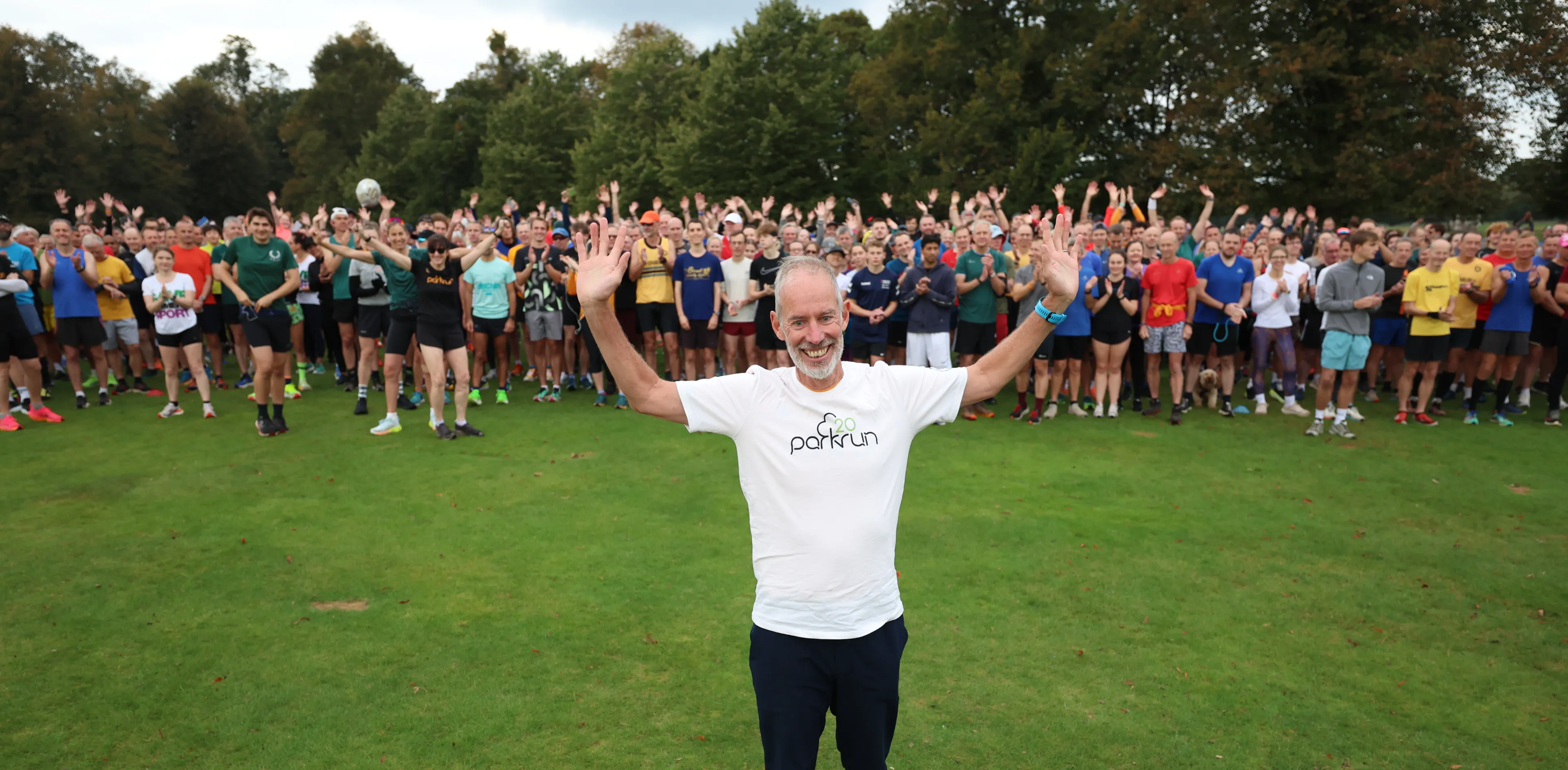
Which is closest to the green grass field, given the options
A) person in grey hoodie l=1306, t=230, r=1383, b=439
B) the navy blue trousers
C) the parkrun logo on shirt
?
person in grey hoodie l=1306, t=230, r=1383, b=439

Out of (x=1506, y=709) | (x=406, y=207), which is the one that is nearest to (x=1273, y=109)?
(x=1506, y=709)

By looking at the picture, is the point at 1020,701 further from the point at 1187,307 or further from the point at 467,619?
the point at 1187,307

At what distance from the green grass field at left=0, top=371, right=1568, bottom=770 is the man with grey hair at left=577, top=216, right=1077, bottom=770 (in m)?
1.44

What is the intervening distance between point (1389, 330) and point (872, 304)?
673cm

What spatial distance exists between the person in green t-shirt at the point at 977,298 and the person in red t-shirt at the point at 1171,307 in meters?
1.74

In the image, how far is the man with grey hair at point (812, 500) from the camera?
2629 millimetres

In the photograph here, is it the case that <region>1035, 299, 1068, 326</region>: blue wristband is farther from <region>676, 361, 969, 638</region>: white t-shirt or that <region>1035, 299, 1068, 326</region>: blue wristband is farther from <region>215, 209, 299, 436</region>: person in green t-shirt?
<region>215, 209, 299, 436</region>: person in green t-shirt

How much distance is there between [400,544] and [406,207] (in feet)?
165

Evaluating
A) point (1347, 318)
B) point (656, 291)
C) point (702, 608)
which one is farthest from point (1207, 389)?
point (702, 608)

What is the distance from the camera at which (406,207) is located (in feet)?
171

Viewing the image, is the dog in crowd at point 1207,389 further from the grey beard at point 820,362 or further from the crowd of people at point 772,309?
the grey beard at point 820,362

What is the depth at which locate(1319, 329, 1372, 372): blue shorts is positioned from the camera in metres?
10.1

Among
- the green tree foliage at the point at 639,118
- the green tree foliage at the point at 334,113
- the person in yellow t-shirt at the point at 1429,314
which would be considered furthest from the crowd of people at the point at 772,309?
the green tree foliage at the point at 334,113

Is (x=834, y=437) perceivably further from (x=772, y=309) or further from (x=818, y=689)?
(x=772, y=309)
